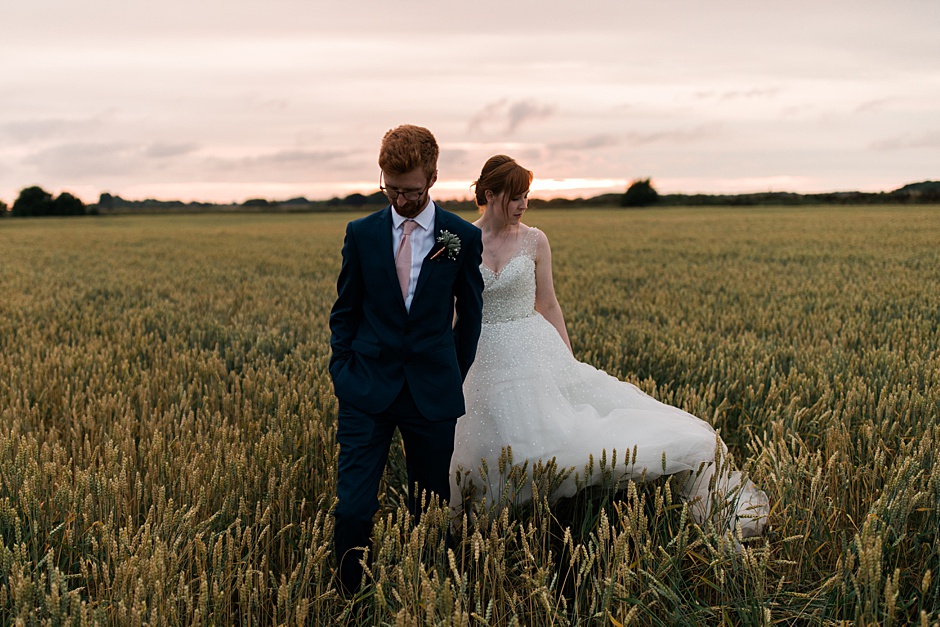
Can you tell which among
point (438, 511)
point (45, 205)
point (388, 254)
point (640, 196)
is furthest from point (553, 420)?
point (45, 205)

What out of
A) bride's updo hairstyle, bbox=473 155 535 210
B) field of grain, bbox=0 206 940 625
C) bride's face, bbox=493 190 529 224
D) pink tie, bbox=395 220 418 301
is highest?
bride's updo hairstyle, bbox=473 155 535 210

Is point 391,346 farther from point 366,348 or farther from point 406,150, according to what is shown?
Answer: point 406,150

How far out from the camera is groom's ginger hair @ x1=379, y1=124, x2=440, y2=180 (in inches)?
94.8

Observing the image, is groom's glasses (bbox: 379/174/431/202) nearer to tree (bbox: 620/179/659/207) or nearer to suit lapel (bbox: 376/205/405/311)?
suit lapel (bbox: 376/205/405/311)

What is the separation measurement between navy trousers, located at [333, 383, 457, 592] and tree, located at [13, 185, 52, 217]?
78.0 meters

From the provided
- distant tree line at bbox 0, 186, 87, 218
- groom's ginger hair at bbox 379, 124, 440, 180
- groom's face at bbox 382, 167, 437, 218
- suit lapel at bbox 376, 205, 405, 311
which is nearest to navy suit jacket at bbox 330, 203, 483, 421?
suit lapel at bbox 376, 205, 405, 311

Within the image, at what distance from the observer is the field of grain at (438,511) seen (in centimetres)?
218

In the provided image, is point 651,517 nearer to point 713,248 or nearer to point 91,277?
point 91,277

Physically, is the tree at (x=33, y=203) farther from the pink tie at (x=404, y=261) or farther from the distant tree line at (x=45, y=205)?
the pink tie at (x=404, y=261)

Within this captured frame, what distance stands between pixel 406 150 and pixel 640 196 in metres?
78.2

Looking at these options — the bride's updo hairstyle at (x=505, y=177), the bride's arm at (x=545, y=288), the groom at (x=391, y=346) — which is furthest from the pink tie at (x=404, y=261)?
the bride's arm at (x=545, y=288)

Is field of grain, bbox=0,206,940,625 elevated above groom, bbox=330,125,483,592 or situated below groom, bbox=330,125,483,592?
below

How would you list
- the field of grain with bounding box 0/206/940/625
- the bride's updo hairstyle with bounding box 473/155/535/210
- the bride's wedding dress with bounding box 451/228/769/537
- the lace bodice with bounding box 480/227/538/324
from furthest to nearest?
the lace bodice with bounding box 480/227/538/324
the bride's updo hairstyle with bounding box 473/155/535/210
the bride's wedding dress with bounding box 451/228/769/537
the field of grain with bounding box 0/206/940/625

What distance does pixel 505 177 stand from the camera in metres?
3.20
